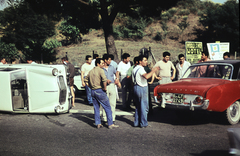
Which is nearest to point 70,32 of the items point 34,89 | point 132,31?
point 132,31

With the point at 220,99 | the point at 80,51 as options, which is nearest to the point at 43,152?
the point at 220,99

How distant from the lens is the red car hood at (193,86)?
21.4ft

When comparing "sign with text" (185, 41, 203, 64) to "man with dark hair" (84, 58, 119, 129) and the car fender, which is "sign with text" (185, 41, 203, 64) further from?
"man with dark hair" (84, 58, 119, 129)

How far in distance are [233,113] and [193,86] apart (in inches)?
53.4

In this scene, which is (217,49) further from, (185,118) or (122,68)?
(185,118)

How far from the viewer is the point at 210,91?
252 inches

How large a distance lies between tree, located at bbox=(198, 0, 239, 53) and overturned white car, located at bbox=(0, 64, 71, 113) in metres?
42.2

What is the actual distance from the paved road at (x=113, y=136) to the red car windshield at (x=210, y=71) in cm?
125

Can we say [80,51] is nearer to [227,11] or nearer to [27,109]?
[227,11]

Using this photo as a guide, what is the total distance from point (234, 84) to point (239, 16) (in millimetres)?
43834

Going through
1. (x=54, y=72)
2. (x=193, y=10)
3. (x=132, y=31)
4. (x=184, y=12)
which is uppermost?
(x=193, y=10)

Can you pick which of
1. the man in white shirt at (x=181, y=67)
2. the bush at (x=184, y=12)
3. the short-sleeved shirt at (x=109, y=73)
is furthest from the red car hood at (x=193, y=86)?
the bush at (x=184, y=12)

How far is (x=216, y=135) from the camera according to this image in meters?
6.07

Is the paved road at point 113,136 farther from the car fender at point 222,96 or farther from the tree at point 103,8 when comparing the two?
the tree at point 103,8
